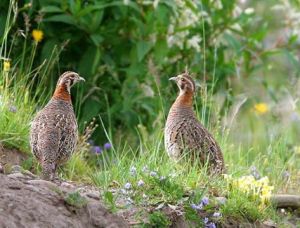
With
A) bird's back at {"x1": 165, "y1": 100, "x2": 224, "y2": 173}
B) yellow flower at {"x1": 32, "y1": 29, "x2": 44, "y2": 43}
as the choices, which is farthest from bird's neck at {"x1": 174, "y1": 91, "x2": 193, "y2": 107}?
yellow flower at {"x1": 32, "y1": 29, "x2": 44, "y2": 43}

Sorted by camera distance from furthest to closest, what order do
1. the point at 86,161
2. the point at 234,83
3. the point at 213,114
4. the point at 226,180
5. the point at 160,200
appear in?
1. the point at 234,83
2. the point at 213,114
3. the point at 86,161
4. the point at 226,180
5. the point at 160,200

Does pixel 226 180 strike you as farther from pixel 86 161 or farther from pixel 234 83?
pixel 234 83

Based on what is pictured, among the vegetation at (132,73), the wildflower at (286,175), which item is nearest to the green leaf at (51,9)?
the vegetation at (132,73)

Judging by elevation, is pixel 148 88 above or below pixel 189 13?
below

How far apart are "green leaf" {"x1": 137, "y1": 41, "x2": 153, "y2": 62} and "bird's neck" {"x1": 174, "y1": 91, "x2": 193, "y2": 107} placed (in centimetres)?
146

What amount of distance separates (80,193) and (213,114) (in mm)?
3558

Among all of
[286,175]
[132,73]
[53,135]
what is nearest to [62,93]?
[53,135]

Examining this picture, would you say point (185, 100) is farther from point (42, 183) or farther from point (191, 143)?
point (42, 183)

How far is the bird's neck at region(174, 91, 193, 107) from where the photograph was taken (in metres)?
9.25

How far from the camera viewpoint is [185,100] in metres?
9.29

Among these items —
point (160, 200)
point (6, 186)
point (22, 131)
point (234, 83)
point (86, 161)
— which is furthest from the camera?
point (234, 83)

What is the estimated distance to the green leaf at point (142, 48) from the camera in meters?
10.8

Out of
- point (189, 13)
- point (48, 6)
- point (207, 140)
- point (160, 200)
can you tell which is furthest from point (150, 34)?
point (160, 200)

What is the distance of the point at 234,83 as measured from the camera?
13.8 meters
